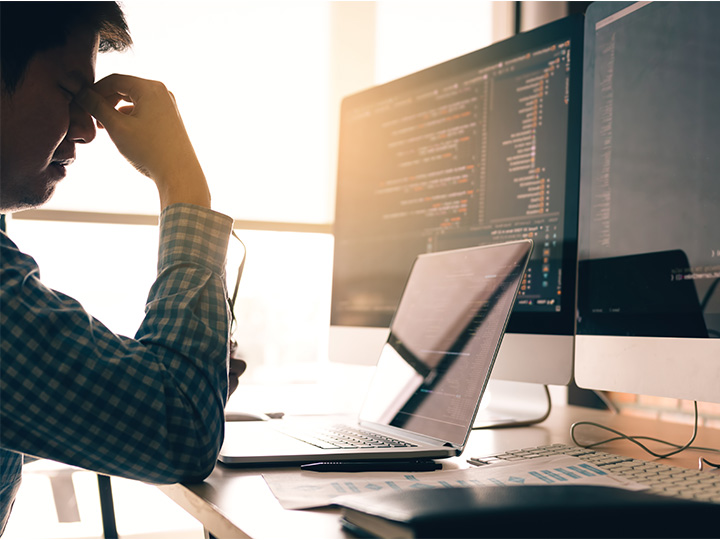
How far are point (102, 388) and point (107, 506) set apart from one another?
638 millimetres

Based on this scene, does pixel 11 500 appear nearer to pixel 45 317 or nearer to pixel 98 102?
pixel 45 317

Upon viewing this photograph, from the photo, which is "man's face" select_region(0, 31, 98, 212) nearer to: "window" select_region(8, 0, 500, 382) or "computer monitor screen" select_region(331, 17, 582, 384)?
"computer monitor screen" select_region(331, 17, 582, 384)

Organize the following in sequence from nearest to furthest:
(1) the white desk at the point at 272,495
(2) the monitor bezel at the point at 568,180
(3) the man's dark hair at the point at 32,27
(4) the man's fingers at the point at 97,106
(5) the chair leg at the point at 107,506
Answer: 1. (1) the white desk at the point at 272,495
2. (3) the man's dark hair at the point at 32,27
3. (4) the man's fingers at the point at 97,106
4. (2) the monitor bezel at the point at 568,180
5. (5) the chair leg at the point at 107,506

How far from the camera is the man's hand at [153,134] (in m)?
0.82

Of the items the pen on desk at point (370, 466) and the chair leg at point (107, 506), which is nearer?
the pen on desk at point (370, 466)

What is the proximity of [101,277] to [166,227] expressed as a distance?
4.19 ft

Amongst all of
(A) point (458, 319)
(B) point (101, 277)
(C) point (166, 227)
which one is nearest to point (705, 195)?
(A) point (458, 319)

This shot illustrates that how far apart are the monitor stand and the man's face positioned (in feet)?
2.52

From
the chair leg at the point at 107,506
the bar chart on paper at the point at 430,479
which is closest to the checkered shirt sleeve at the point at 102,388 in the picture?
the bar chart on paper at the point at 430,479

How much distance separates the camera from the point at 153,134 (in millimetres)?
854

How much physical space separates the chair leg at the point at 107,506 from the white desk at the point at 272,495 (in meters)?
0.47

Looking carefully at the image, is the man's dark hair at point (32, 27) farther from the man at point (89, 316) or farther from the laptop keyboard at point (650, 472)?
the laptop keyboard at point (650, 472)

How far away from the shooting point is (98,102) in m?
0.85

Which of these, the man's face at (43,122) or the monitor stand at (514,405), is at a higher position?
the man's face at (43,122)
